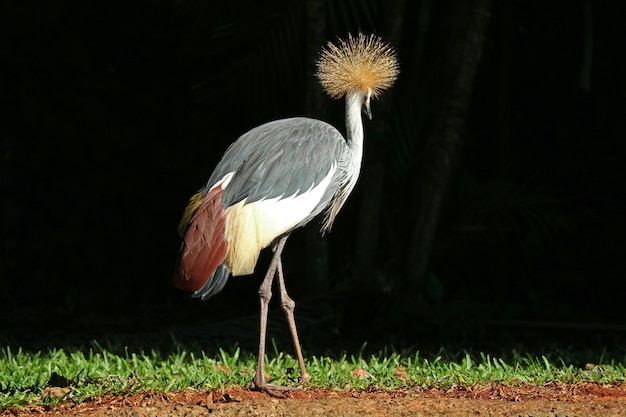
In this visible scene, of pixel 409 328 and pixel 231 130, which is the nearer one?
pixel 409 328

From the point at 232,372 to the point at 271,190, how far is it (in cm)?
100

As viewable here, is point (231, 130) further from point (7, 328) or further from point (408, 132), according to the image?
point (7, 328)

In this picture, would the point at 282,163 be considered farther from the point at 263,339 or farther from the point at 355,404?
the point at 355,404

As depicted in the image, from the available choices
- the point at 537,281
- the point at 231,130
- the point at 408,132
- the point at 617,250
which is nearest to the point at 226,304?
the point at 231,130

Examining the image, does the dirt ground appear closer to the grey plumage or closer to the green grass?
the green grass

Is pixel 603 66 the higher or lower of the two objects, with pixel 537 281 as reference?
higher

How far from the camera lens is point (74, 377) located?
4.66 meters

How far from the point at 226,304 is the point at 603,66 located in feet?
11.4

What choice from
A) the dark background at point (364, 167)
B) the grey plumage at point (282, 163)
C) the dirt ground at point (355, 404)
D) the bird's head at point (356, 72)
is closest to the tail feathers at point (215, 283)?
the grey plumage at point (282, 163)

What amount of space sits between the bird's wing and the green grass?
864 mm

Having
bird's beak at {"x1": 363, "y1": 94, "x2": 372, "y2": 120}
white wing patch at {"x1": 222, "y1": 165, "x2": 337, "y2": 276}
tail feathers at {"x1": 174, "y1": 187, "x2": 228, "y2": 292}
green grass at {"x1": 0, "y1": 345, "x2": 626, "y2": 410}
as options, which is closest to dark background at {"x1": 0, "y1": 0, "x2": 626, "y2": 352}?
green grass at {"x1": 0, "y1": 345, "x2": 626, "y2": 410}

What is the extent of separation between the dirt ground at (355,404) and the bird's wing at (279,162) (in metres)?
0.88

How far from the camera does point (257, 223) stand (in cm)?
445

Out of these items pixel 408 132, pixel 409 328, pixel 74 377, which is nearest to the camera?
pixel 74 377
